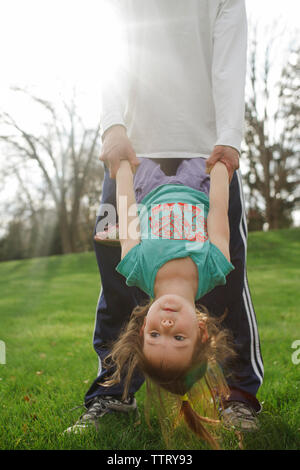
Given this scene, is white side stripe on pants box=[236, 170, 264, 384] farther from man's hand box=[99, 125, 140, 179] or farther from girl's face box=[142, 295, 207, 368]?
man's hand box=[99, 125, 140, 179]

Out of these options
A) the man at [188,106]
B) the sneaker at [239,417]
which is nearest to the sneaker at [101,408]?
the man at [188,106]

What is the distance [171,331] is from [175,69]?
139 cm

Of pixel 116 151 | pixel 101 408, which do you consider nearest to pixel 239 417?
pixel 101 408

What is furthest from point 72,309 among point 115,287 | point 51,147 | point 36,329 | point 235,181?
point 51,147

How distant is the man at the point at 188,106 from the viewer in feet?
7.30

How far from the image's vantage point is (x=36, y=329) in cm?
556

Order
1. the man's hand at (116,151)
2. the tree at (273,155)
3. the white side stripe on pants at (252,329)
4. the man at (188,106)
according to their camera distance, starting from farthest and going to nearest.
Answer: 1. the tree at (273,155)
2. the white side stripe on pants at (252,329)
3. the man at (188,106)
4. the man's hand at (116,151)

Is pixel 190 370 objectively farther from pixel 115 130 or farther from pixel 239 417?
pixel 115 130

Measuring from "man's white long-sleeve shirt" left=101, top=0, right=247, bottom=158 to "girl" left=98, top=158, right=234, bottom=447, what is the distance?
0.42 metres

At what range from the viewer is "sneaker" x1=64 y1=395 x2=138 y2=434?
242 cm

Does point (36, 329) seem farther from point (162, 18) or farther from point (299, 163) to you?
point (299, 163)

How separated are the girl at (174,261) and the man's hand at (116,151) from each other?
0.04 m

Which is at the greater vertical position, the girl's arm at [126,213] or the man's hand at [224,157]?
the man's hand at [224,157]

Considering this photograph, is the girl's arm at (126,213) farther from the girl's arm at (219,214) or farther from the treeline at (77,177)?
the treeline at (77,177)
